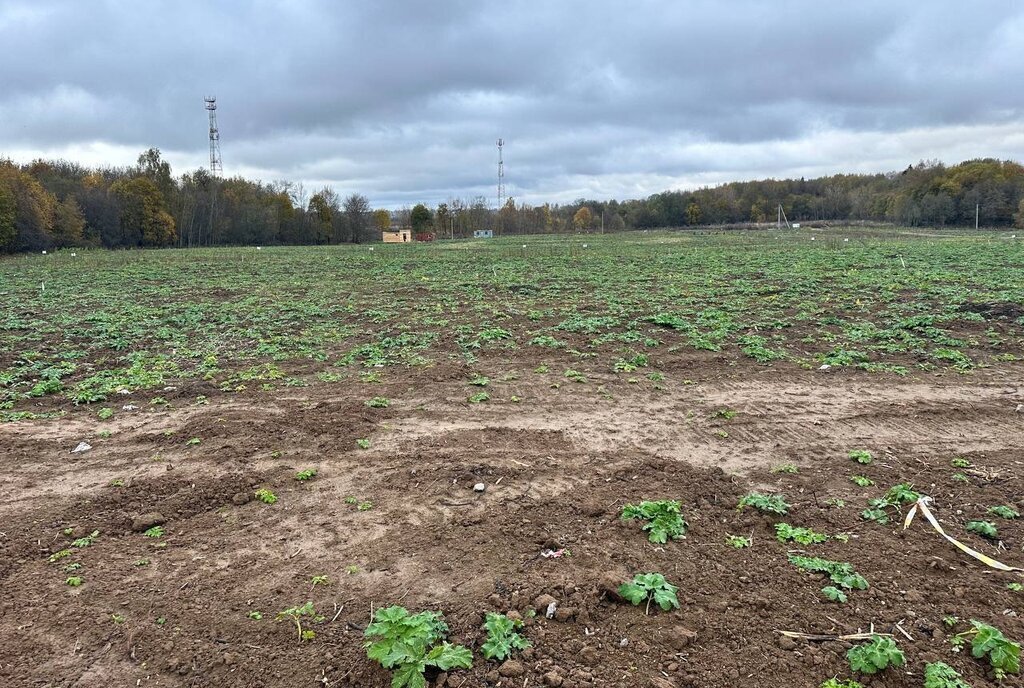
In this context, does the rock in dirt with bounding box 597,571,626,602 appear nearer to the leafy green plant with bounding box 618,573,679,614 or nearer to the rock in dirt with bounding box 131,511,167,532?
the leafy green plant with bounding box 618,573,679,614

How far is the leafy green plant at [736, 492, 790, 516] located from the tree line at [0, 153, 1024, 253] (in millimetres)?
57454

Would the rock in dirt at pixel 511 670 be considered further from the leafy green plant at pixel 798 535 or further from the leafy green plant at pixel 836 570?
the leafy green plant at pixel 798 535

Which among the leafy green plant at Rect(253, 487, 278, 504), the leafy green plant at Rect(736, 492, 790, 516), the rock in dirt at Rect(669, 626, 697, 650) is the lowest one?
the rock in dirt at Rect(669, 626, 697, 650)

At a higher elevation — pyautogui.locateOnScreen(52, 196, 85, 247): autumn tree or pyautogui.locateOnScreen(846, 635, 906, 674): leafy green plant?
pyautogui.locateOnScreen(52, 196, 85, 247): autumn tree

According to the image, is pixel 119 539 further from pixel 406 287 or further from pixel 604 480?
pixel 406 287

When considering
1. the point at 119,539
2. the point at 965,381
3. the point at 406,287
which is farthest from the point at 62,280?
the point at 965,381

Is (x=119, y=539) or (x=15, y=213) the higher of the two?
(x=15, y=213)

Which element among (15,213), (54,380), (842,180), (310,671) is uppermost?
(842,180)

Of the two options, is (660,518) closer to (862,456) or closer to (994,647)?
(994,647)

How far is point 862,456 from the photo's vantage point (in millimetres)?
5078

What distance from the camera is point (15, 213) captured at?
155 ft

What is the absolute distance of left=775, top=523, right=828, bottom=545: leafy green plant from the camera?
386 centimetres

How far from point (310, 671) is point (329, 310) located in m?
12.1

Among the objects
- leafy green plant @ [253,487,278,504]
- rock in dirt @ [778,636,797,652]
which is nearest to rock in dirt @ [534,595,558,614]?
rock in dirt @ [778,636,797,652]
